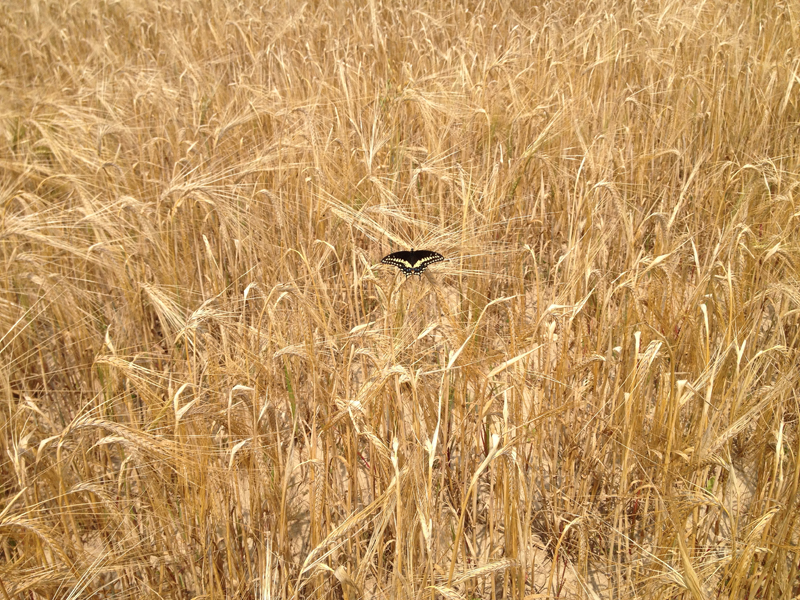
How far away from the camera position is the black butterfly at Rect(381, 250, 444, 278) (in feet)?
5.14

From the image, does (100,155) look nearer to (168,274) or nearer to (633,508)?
(168,274)

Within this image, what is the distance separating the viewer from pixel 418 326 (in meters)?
1.96

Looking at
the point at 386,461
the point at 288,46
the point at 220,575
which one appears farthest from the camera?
the point at 288,46

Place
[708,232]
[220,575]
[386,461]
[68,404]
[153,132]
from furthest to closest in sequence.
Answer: [153,132], [708,232], [68,404], [220,575], [386,461]

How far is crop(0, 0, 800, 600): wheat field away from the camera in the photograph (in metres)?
1.47

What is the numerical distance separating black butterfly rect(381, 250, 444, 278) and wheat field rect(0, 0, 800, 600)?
0.04 metres

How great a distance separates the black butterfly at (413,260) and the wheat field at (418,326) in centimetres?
4

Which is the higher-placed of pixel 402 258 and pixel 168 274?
pixel 402 258

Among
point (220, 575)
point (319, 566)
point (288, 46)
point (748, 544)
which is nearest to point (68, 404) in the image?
point (220, 575)

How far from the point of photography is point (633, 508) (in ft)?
5.98

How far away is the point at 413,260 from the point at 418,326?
0.38m

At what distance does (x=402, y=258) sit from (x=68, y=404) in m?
1.37

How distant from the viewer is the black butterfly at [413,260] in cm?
157

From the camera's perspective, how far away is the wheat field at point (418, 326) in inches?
57.9
